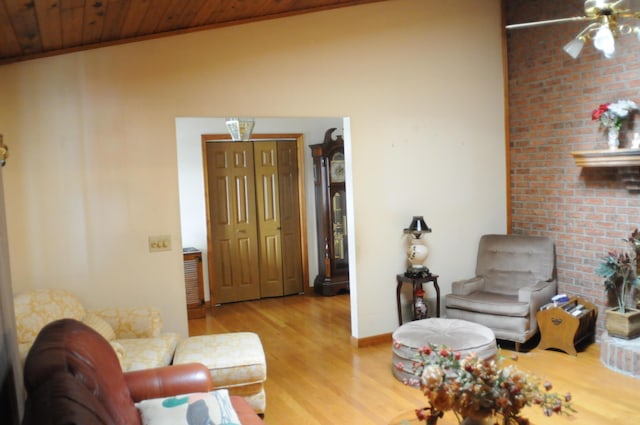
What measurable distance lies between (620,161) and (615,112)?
0.41m

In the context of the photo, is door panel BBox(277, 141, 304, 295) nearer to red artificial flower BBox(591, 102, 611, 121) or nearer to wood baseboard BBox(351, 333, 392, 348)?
wood baseboard BBox(351, 333, 392, 348)

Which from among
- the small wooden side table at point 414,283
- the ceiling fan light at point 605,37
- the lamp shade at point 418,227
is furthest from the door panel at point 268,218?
the ceiling fan light at point 605,37

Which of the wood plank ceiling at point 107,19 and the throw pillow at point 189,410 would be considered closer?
the throw pillow at point 189,410

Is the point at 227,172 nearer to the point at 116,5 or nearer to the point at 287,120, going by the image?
the point at 287,120

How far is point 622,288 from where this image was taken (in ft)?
14.5

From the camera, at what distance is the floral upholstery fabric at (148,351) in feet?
10.8

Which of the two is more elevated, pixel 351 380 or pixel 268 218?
pixel 268 218

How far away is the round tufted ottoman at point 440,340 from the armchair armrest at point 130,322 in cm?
175

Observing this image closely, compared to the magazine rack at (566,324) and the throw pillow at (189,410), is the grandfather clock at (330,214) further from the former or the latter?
the throw pillow at (189,410)

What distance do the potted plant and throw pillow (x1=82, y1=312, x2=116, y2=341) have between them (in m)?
3.76

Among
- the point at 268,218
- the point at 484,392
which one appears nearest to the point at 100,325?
the point at 484,392

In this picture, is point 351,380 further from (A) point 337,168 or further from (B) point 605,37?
(A) point 337,168

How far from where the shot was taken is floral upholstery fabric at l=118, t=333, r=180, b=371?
329cm

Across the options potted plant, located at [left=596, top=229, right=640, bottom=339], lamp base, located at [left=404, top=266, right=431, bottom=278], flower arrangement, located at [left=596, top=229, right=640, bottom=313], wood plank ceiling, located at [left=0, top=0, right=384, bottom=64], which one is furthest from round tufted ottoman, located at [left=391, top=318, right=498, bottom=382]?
wood plank ceiling, located at [left=0, top=0, right=384, bottom=64]
